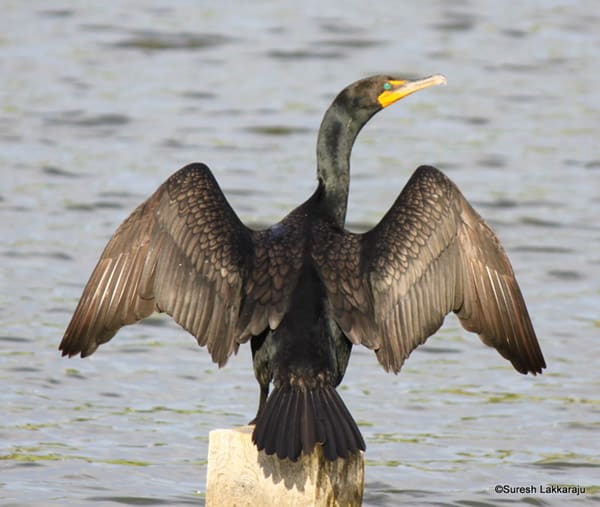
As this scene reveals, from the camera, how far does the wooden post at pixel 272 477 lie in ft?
20.5

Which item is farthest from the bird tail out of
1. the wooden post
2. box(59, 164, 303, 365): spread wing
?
box(59, 164, 303, 365): spread wing

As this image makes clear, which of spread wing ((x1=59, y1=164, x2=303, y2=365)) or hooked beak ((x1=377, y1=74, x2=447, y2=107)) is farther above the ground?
hooked beak ((x1=377, y1=74, x2=447, y2=107))

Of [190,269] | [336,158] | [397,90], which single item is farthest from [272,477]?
[397,90]

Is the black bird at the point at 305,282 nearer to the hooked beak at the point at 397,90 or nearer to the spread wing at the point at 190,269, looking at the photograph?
the spread wing at the point at 190,269

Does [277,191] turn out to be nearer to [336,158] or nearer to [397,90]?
[397,90]

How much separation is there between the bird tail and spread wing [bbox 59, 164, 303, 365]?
1.89 feet

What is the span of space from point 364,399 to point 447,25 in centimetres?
1162

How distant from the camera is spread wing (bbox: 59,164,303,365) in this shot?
6.96 metres

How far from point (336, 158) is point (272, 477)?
2.11 meters

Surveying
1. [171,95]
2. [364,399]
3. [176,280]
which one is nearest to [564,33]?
[171,95]

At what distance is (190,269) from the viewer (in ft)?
23.2

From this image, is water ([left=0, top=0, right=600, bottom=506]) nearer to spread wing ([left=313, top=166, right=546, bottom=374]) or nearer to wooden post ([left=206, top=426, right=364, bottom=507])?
spread wing ([left=313, top=166, right=546, bottom=374])

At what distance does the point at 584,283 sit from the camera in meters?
12.9

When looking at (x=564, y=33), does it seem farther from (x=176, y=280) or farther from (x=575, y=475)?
(x=176, y=280)
